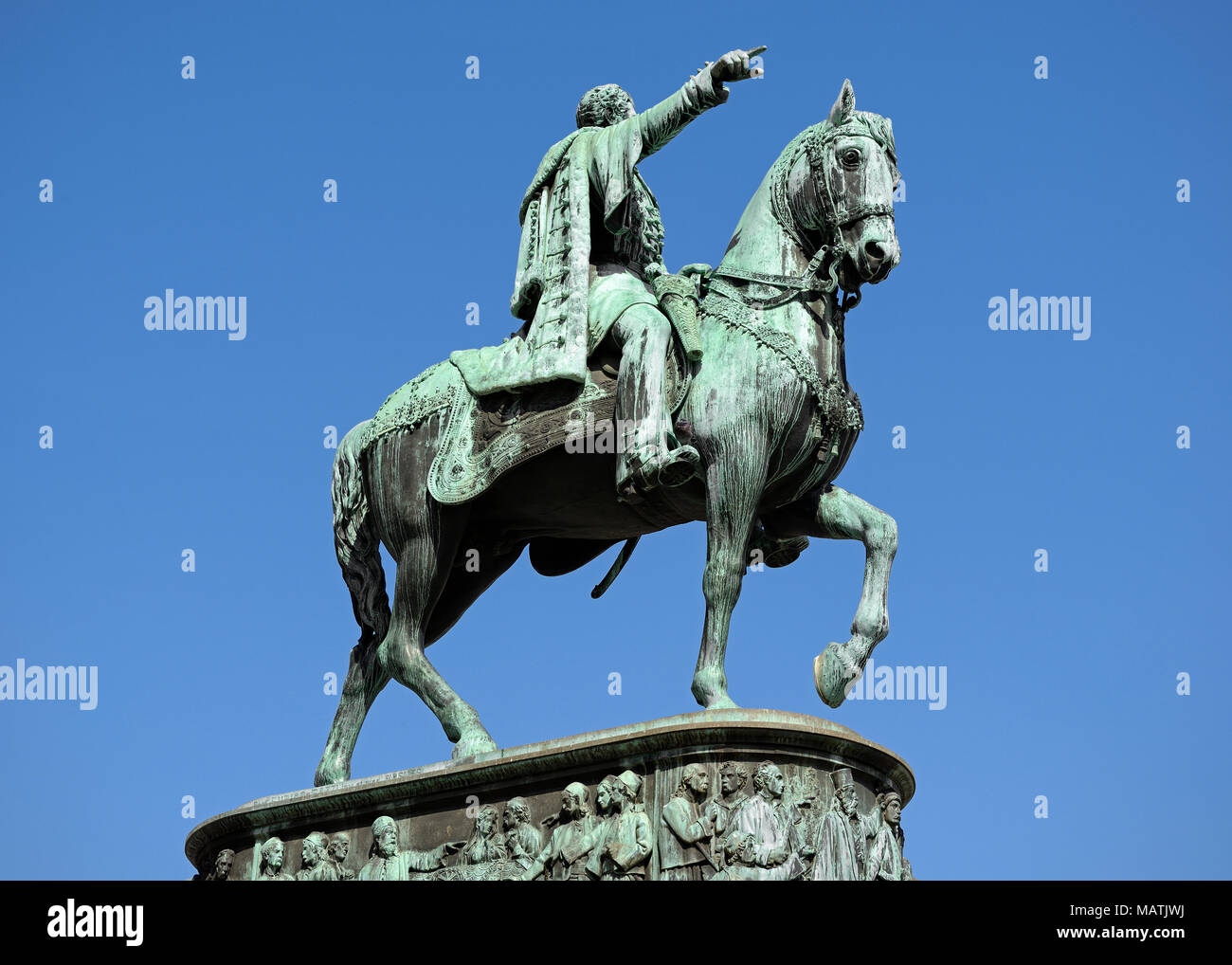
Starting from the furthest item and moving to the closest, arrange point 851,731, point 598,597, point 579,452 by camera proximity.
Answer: point 598,597
point 579,452
point 851,731

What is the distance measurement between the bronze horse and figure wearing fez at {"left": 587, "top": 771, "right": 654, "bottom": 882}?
999 mm

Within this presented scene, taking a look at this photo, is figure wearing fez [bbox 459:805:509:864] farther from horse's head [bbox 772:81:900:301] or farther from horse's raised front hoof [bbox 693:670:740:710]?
horse's head [bbox 772:81:900:301]

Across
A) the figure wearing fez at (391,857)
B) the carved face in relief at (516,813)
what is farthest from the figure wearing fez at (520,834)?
the figure wearing fez at (391,857)

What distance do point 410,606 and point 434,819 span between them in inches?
80.0

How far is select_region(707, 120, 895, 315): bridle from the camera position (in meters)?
17.8

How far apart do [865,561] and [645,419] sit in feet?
7.25

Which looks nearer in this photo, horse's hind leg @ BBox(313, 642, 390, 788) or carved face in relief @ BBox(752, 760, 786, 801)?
carved face in relief @ BBox(752, 760, 786, 801)

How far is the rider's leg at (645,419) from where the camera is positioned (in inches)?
678

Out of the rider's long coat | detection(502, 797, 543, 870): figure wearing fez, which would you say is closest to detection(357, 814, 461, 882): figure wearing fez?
detection(502, 797, 543, 870): figure wearing fez

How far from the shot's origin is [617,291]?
1842cm

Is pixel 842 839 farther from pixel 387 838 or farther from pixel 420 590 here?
pixel 420 590

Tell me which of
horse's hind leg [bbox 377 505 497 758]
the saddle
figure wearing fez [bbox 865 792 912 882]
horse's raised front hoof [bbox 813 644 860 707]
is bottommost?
figure wearing fez [bbox 865 792 912 882]
